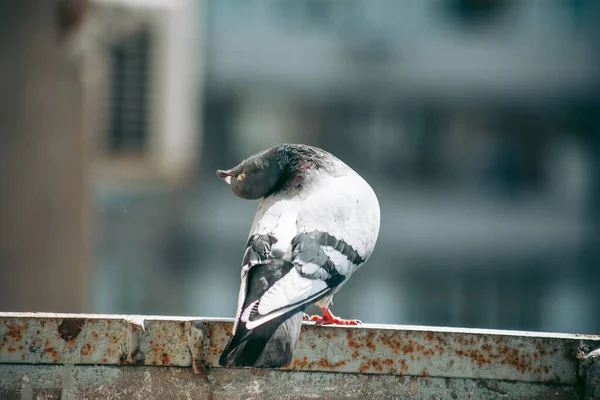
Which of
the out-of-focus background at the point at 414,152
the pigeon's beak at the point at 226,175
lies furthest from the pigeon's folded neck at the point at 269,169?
the out-of-focus background at the point at 414,152

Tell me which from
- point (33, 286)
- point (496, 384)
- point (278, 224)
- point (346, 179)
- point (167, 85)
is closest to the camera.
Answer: point (496, 384)

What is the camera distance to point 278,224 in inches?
151

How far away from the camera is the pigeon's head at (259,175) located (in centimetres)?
428

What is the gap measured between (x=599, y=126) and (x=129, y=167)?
923cm

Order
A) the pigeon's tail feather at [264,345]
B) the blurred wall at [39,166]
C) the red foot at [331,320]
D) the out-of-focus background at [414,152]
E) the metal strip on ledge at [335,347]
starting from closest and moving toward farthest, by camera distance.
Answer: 1. the pigeon's tail feather at [264,345]
2. the metal strip on ledge at [335,347]
3. the red foot at [331,320]
4. the blurred wall at [39,166]
5. the out-of-focus background at [414,152]

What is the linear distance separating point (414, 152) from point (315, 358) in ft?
55.0

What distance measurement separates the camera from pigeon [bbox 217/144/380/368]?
3.30 m

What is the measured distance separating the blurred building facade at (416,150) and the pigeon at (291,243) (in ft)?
48.0

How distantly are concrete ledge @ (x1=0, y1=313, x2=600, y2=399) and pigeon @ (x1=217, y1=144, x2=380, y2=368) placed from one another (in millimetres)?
175

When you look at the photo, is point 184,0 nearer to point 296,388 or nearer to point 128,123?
point 128,123

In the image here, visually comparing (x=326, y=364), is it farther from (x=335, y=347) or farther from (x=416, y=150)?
(x=416, y=150)

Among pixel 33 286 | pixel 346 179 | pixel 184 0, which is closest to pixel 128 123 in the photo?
pixel 184 0

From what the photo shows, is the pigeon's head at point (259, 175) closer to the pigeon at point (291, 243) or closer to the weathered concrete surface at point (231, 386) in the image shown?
the pigeon at point (291, 243)

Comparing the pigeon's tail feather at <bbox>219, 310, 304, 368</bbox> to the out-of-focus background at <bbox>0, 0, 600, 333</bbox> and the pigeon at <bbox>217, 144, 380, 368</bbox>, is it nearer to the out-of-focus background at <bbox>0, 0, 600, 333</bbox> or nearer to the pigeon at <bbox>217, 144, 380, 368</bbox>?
the pigeon at <bbox>217, 144, 380, 368</bbox>
